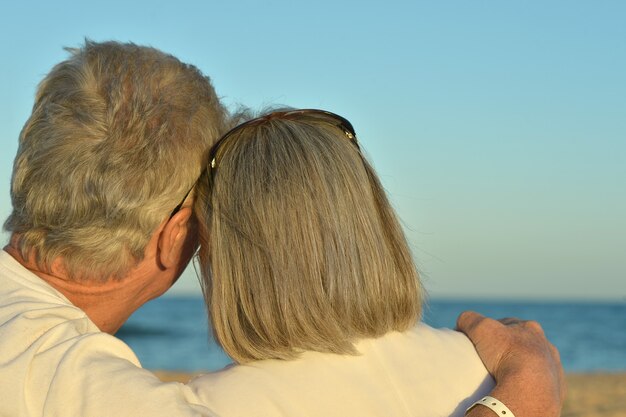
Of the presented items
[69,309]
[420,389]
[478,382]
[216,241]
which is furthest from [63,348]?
[478,382]

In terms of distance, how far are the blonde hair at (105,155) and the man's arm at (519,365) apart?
99 cm

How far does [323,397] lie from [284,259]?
37 centimetres

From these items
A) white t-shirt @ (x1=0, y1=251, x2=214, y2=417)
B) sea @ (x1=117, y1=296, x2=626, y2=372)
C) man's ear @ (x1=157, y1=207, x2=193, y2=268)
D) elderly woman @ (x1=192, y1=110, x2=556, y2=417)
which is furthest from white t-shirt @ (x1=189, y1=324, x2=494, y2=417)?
sea @ (x1=117, y1=296, x2=626, y2=372)

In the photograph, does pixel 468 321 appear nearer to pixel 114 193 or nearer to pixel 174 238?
pixel 174 238

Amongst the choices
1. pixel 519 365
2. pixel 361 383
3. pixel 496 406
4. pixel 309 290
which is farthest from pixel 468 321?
pixel 309 290

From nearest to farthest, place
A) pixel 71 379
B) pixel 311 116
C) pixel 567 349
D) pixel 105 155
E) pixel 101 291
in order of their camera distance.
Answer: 1. pixel 71 379
2. pixel 105 155
3. pixel 311 116
4. pixel 101 291
5. pixel 567 349

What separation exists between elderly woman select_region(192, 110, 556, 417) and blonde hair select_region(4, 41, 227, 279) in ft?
0.54

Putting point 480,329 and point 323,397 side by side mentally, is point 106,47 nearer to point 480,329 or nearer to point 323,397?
point 323,397

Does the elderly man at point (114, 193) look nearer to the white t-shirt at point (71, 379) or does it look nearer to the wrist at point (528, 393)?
the wrist at point (528, 393)

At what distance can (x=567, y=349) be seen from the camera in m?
35.7

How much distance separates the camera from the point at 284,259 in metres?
2.38

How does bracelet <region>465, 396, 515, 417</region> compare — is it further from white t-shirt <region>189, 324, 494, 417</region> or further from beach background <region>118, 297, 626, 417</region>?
beach background <region>118, 297, 626, 417</region>

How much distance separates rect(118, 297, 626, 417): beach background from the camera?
10.6 metres

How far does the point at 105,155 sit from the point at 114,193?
0.37ft
